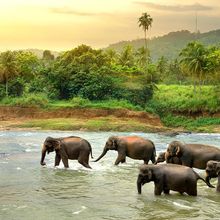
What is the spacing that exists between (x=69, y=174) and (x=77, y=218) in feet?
19.9

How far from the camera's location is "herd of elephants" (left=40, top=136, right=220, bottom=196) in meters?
12.8

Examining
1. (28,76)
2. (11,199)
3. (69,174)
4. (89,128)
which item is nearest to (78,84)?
(28,76)

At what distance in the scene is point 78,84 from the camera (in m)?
64.2

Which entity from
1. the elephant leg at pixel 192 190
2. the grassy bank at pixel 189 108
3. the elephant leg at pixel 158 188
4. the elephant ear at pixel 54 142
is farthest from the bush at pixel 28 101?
the elephant leg at pixel 192 190

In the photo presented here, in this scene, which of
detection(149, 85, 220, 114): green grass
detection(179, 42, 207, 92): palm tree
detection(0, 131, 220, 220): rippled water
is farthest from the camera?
detection(179, 42, 207, 92): palm tree

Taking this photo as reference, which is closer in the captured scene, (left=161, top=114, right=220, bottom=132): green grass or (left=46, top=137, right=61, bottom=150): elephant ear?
(left=46, top=137, right=61, bottom=150): elephant ear

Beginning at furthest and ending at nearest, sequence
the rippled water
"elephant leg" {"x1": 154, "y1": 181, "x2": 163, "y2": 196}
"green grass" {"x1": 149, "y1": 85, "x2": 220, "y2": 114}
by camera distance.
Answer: "green grass" {"x1": 149, "y1": 85, "x2": 220, "y2": 114}, "elephant leg" {"x1": 154, "y1": 181, "x2": 163, "y2": 196}, the rippled water

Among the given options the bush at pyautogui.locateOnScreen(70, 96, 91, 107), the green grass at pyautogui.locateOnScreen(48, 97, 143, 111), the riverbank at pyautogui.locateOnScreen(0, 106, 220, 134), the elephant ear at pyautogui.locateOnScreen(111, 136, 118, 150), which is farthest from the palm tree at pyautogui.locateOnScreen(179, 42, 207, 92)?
the elephant ear at pyautogui.locateOnScreen(111, 136, 118, 150)

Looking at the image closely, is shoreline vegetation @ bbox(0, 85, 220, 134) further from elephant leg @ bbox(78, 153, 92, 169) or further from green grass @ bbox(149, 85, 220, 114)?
elephant leg @ bbox(78, 153, 92, 169)

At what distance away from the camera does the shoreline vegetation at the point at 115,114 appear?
170ft

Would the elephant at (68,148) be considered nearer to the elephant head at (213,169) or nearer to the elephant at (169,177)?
the elephant at (169,177)

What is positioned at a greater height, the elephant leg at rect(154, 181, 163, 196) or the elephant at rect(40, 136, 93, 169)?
the elephant at rect(40, 136, 93, 169)

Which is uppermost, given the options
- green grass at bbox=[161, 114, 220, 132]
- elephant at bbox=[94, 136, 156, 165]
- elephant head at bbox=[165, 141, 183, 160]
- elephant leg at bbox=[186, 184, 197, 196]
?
elephant head at bbox=[165, 141, 183, 160]

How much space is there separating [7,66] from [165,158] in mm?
49868
